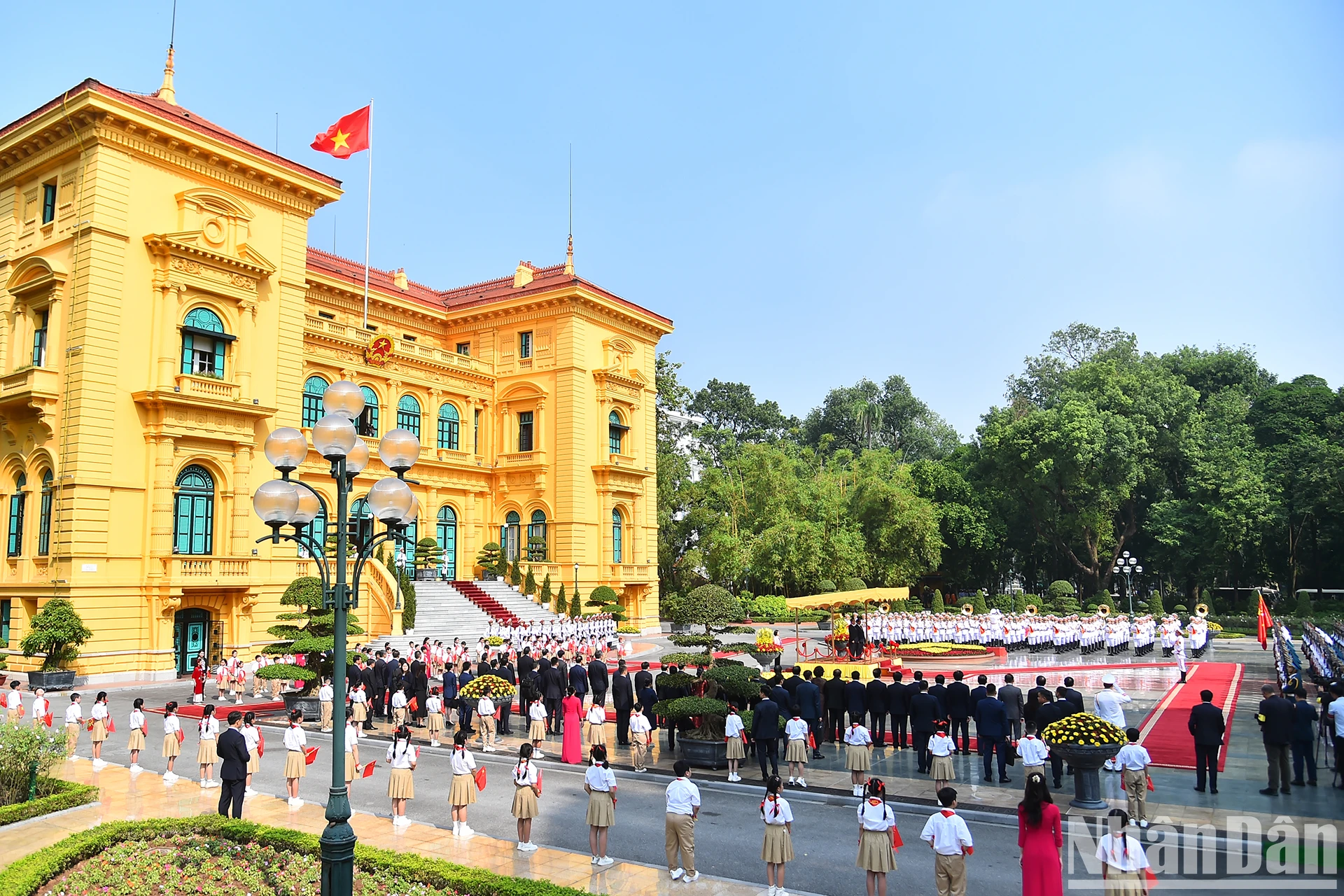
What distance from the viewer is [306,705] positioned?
21406mm

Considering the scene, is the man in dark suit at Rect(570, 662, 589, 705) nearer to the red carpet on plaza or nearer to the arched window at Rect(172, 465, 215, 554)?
the red carpet on plaza

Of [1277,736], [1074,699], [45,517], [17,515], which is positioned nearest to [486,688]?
[1074,699]

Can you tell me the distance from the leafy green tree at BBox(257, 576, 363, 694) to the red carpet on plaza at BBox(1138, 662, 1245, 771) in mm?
16646

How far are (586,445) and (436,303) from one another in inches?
479

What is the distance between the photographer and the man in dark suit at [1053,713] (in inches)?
559

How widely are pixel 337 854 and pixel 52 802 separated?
24.5 feet

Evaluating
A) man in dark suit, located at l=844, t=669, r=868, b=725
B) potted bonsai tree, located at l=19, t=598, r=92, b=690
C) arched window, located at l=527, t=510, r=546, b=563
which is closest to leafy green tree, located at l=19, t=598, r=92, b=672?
potted bonsai tree, located at l=19, t=598, r=92, b=690

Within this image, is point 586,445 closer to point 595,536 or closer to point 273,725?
point 595,536

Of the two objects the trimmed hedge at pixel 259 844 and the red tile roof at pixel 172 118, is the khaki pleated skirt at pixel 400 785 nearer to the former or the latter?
the trimmed hedge at pixel 259 844

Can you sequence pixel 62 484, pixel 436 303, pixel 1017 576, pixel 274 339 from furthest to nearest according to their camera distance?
1. pixel 1017 576
2. pixel 436 303
3. pixel 274 339
4. pixel 62 484

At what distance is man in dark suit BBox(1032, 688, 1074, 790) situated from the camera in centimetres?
1419

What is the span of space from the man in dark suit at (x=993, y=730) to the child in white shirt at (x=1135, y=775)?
253 centimetres

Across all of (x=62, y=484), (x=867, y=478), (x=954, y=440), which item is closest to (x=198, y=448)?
(x=62, y=484)

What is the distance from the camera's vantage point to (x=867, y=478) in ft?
189
